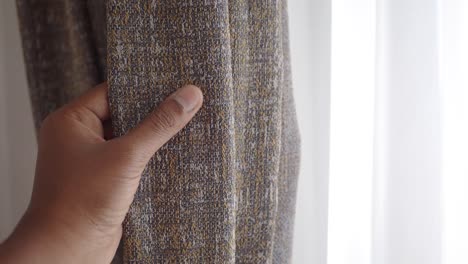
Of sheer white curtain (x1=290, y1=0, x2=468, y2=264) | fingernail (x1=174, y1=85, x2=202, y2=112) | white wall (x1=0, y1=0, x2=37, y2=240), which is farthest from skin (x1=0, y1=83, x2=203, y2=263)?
white wall (x1=0, y1=0, x2=37, y2=240)

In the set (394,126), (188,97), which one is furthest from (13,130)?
(394,126)

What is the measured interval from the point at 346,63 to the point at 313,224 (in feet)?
0.74

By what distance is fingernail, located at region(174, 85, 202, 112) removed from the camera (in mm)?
434

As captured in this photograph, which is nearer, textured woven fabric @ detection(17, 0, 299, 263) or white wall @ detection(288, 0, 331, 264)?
textured woven fabric @ detection(17, 0, 299, 263)

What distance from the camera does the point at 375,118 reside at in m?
0.55

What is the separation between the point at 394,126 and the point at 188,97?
0.25 m

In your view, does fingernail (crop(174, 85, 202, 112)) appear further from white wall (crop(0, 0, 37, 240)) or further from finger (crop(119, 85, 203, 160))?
white wall (crop(0, 0, 37, 240))

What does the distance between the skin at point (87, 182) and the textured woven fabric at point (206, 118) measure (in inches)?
0.7

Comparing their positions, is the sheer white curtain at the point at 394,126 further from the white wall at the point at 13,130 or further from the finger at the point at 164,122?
the white wall at the point at 13,130

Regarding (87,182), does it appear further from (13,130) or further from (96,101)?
(13,130)

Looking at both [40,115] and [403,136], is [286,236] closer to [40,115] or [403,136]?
[403,136]

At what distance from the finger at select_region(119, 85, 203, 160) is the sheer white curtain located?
215 mm

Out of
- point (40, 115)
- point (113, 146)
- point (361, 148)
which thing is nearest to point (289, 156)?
point (361, 148)

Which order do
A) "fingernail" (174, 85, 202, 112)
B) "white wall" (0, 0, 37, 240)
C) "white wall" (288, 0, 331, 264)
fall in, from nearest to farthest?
"fingernail" (174, 85, 202, 112) < "white wall" (288, 0, 331, 264) < "white wall" (0, 0, 37, 240)
